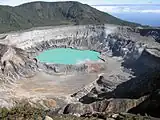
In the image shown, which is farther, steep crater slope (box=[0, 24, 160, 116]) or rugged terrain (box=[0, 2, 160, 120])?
steep crater slope (box=[0, 24, 160, 116])

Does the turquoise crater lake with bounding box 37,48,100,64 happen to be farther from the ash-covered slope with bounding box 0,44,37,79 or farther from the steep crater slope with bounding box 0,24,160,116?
the ash-covered slope with bounding box 0,44,37,79

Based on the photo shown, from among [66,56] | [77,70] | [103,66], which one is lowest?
[66,56]

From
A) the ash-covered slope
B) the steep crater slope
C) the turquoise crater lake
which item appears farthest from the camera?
the turquoise crater lake

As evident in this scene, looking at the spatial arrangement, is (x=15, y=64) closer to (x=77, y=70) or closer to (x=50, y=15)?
(x=77, y=70)

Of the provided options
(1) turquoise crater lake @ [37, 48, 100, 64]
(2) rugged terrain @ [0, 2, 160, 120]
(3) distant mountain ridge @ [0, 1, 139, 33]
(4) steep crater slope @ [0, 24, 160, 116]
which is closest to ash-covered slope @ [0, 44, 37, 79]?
(2) rugged terrain @ [0, 2, 160, 120]

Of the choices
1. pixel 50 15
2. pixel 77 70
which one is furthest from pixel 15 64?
pixel 50 15

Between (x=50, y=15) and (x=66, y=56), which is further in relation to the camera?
(x=50, y=15)

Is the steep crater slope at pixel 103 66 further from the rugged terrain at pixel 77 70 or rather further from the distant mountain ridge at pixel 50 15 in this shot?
the distant mountain ridge at pixel 50 15

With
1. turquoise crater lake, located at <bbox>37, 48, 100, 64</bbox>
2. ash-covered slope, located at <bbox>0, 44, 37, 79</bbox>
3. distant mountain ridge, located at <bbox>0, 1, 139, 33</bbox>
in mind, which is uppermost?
distant mountain ridge, located at <bbox>0, 1, 139, 33</bbox>
